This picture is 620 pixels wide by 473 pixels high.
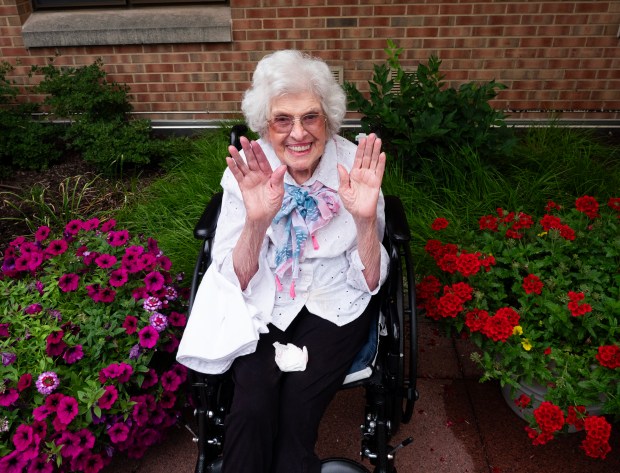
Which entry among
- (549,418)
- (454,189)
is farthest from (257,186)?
(454,189)

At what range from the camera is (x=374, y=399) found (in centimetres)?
191

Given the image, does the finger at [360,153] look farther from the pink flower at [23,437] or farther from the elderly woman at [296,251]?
the pink flower at [23,437]

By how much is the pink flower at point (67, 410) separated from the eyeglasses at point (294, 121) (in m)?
1.19

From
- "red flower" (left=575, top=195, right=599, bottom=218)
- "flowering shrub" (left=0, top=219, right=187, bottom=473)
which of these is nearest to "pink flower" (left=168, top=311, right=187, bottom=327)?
"flowering shrub" (left=0, top=219, right=187, bottom=473)

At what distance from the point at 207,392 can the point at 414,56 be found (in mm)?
3167

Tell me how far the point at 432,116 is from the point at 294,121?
1.56 metres

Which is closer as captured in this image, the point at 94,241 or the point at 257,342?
the point at 257,342

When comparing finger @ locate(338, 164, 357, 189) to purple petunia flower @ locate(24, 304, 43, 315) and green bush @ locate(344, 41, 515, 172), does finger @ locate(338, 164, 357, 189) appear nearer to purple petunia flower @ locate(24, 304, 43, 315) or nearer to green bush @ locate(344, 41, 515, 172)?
purple petunia flower @ locate(24, 304, 43, 315)

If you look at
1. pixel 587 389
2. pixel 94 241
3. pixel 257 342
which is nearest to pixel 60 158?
pixel 94 241

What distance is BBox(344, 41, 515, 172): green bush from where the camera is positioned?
128 inches

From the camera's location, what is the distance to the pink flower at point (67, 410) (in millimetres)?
1865

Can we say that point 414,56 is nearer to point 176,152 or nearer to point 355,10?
point 355,10

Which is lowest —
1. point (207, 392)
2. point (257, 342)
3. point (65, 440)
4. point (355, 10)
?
point (65, 440)

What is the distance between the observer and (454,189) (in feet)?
11.1
